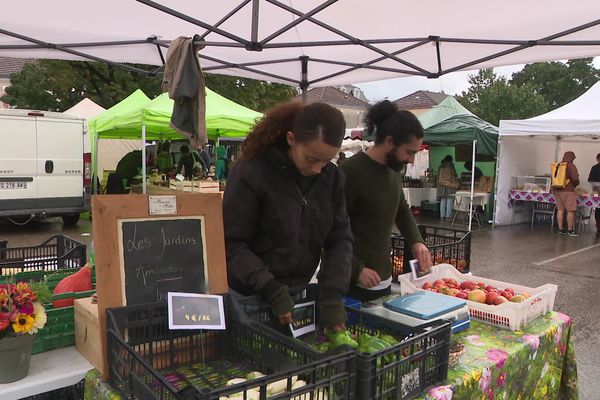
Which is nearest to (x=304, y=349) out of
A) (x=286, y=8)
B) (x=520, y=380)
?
(x=520, y=380)

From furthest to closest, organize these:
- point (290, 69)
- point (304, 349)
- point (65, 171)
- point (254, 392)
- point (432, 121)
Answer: point (432, 121) → point (65, 171) → point (290, 69) → point (304, 349) → point (254, 392)

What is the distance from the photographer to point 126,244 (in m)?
1.68

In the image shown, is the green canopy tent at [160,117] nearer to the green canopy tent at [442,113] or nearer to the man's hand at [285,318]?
the green canopy tent at [442,113]

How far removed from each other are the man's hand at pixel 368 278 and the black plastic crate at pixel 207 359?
841mm

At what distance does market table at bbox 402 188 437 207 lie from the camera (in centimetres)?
1395

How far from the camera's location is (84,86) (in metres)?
18.9

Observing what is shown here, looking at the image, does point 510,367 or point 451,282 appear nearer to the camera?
point 510,367

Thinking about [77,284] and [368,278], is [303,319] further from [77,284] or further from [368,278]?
[77,284]

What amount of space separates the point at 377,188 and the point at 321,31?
93.9 inches

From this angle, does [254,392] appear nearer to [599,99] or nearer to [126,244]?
[126,244]

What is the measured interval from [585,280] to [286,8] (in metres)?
5.69

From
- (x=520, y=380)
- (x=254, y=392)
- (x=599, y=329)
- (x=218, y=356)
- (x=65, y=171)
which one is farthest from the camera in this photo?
(x=65, y=171)

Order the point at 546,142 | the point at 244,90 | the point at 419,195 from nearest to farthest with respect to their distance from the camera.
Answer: the point at 546,142 < the point at 419,195 < the point at 244,90

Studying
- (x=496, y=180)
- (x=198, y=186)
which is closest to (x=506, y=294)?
(x=198, y=186)
